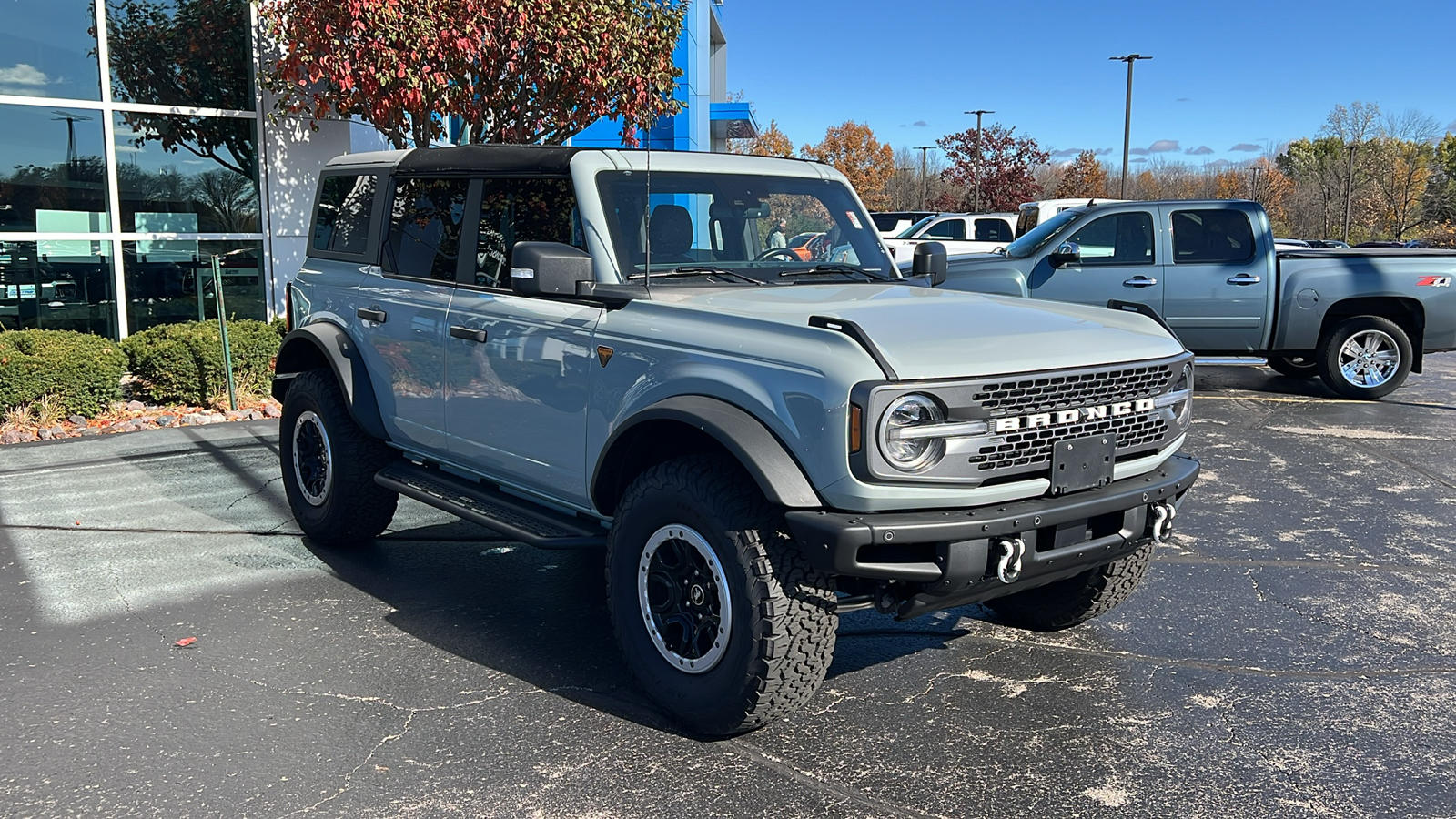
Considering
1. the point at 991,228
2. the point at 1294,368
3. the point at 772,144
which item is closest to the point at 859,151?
the point at 772,144

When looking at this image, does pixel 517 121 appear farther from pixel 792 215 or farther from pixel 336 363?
pixel 792 215

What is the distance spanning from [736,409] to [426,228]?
8.09 feet

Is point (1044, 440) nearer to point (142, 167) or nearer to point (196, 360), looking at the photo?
point (196, 360)

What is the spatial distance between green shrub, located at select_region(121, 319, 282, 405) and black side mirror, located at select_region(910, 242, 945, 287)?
7.61 meters

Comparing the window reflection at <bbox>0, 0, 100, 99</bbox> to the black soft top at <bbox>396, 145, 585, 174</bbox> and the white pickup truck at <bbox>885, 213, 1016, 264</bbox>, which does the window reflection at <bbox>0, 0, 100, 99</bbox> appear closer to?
the black soft top at <bbox>396, 145, 585, 174</bbox>

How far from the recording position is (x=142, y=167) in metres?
12.1

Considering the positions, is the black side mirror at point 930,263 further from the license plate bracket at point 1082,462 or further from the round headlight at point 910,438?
the round headlight at point 910,438

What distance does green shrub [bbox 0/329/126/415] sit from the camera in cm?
953

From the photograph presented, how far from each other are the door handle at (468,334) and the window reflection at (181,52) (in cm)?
903

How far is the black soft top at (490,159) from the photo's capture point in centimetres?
475

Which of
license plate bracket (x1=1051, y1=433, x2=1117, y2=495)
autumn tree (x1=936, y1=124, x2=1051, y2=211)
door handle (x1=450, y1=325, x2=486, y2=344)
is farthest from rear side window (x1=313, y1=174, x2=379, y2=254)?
autumn tree (x1=936, y1=124, x2=1051, y2=211)

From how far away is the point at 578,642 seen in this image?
477 centimetres

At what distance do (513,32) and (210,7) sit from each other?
4.20 meters

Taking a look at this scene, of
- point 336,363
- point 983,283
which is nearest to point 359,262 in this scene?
point 336,363
